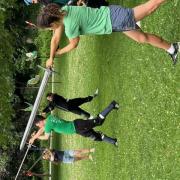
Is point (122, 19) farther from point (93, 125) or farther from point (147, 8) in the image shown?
point (93, 125)

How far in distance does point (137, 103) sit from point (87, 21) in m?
3.05

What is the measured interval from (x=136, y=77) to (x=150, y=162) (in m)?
2.14

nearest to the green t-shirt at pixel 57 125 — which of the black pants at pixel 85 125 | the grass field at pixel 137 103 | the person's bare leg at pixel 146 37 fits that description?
the black pants at pixel 85 125

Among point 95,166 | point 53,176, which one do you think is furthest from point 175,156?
point 53,176

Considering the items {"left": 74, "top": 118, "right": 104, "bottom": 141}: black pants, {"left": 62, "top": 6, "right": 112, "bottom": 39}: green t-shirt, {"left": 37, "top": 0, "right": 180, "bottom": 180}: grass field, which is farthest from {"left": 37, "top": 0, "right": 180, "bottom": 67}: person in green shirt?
{"left": 74, "top": 118, "right": 104, "bottom": 141}: black pants

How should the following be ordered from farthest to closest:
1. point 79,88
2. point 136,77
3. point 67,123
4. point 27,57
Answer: point 27,57 → point 79,88 → point 67,123 → point 136,77

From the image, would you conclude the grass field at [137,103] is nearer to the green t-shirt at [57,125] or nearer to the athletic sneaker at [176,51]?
the athletic sneaker at [176,51]

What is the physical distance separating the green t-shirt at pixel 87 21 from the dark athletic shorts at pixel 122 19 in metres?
0.07

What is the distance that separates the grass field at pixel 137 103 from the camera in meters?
7.61

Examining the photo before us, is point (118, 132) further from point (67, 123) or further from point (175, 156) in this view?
point (175, 156)

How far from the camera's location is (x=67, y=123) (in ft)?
34.3

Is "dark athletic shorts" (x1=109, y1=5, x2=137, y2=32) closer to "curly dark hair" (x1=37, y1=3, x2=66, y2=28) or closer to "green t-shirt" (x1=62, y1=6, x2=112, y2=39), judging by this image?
"green t-shirt" (x1=62, y1=6, x2=112, y2=39)

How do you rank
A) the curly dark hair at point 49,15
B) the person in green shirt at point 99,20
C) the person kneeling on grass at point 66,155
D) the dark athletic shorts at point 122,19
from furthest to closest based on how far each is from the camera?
the person kneeling on grass at point 66,155 → the dark athletic shorts at point 122,19 → the person in green shirt at point 99,20 → the curly dark hair at point 49,15

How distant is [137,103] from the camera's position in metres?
9.38
